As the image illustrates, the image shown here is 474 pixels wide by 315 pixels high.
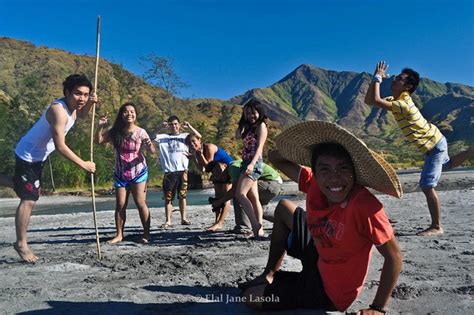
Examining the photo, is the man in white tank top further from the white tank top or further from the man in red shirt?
the man in red shirt

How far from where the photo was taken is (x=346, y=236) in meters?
2.26

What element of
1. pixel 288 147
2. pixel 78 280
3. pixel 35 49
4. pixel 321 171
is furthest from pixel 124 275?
pixel 35 49

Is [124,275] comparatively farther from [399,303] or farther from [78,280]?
[399,303]

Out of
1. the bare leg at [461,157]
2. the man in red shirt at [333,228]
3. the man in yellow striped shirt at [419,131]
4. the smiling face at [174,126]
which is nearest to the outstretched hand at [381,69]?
the man in yellow striped shirt at [419,131]

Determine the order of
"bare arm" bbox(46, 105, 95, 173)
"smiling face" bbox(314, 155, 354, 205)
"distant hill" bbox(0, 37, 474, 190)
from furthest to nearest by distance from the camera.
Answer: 1. "distant hill" bbox(0, 37, 474, 190)
2. "bare arm" bbox(46, 105, 95, 173)
3. "smiling face" bbox(314, 155, 354, 205)

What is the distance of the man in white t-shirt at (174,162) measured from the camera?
25.1ft

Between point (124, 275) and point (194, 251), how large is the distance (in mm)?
1146

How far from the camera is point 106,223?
8219 millimetres

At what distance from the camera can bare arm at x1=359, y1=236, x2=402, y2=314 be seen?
85.0 inches

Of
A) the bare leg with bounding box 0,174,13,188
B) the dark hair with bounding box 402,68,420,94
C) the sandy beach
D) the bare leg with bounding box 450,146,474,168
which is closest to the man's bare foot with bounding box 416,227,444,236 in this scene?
the sandy beach

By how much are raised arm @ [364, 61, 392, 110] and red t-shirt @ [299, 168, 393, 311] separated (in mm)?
2861

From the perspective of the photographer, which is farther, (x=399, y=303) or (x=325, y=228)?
(x=399, y=303)

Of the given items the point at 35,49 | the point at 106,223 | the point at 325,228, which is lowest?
the point at 106,223

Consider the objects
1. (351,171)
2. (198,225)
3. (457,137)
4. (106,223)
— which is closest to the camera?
(351,171)
